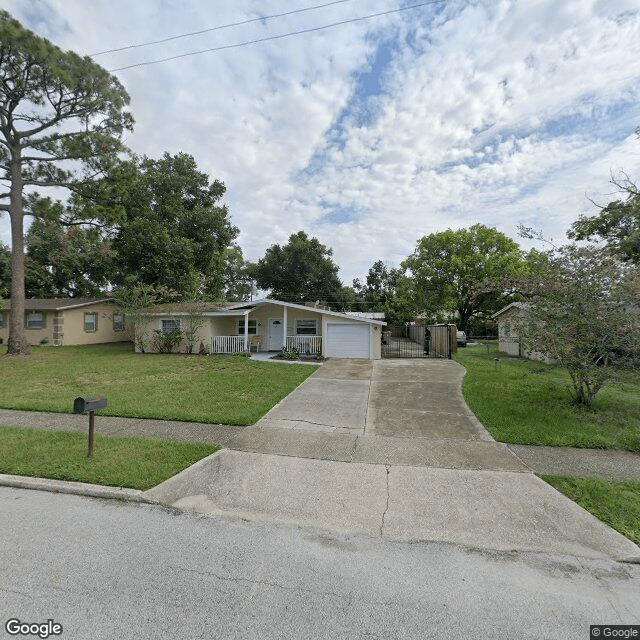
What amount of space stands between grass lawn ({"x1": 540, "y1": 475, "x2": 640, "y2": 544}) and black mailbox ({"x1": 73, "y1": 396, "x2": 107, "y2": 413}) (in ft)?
18.7

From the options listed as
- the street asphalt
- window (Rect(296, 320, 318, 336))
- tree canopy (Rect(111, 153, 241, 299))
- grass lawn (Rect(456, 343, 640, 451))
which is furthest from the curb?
tree canopy (Rect(111, 153, 241, 299))

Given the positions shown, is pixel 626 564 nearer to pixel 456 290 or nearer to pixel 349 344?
pixel 349 344

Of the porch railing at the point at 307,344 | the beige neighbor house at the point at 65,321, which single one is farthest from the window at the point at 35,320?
the porch railing at the point at 307,344

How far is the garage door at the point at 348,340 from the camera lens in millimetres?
16125

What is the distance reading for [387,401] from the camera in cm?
790

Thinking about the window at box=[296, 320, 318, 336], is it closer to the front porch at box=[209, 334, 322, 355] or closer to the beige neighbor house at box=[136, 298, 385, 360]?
the beige neighbor house at box=[136, 298, 385, 360]

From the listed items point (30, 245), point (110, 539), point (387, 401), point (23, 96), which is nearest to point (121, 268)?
point (30, 245)

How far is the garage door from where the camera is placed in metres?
16.1

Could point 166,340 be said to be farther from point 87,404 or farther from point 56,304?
point 87,404

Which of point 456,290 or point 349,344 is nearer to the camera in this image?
point 349,344

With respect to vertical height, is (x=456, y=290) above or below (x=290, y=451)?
above

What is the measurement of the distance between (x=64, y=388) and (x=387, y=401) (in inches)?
340

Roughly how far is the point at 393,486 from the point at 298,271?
1328 inches

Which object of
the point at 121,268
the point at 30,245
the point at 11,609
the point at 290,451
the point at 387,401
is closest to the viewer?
the point at 11,609
